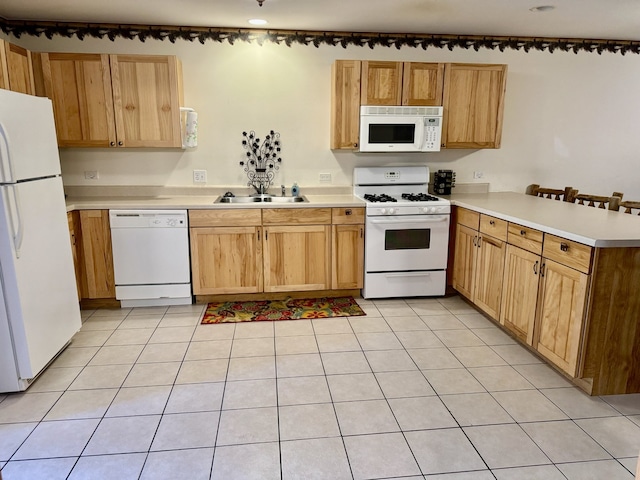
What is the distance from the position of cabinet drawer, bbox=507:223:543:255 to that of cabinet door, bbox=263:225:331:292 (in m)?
1.46

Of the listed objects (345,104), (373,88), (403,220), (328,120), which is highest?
(373,88)

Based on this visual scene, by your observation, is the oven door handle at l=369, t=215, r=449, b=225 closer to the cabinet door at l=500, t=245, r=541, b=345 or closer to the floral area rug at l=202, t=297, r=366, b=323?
the floral area rug at l=202, t=297, r=366, b=323

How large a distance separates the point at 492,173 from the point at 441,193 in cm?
62

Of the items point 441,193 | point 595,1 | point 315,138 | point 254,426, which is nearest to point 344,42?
point 315,138

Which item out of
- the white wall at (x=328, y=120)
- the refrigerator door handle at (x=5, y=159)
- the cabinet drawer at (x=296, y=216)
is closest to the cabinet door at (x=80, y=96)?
the white wall at (x=328, y=120)

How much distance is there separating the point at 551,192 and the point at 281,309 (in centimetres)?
267

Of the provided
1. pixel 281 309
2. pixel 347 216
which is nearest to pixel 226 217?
pixel 281 309

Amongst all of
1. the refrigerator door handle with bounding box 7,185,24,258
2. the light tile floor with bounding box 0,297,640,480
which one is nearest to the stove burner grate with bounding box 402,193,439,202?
the light tile floor with bounding box 0,297,640,480

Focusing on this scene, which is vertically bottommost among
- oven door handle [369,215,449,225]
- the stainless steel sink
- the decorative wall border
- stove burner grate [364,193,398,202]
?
oven door handle [369,215,449,225]

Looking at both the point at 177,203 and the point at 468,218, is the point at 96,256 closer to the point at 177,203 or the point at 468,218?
the point at 177,203

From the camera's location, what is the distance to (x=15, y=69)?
3148 millimetres

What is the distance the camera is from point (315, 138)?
13.5 feet

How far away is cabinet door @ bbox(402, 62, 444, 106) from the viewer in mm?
3775

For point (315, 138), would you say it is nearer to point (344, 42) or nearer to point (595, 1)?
point (344, 42)
